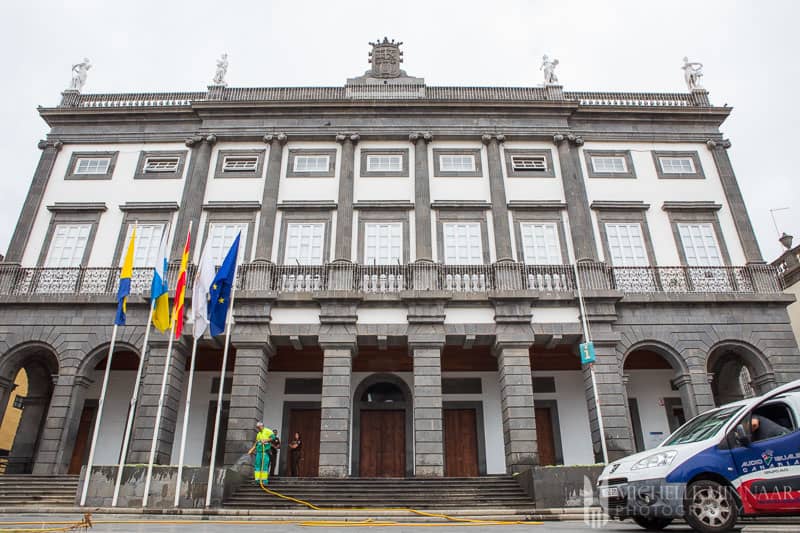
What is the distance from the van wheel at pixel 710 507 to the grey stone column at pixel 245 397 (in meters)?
11.4

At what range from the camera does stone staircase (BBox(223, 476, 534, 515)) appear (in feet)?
38.9

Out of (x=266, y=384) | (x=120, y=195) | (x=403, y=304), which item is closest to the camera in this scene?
(x=403, y=304)

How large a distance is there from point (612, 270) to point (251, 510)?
1297cm

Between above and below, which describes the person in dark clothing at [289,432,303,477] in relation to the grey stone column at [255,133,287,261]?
below

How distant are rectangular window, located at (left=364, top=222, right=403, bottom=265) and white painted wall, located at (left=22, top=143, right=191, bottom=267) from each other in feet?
23.5

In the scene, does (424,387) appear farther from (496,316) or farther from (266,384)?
(266,384)

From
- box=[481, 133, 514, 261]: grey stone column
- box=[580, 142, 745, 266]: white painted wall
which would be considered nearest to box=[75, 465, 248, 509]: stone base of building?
box=[481, 133, 514, 261]: grey stone column

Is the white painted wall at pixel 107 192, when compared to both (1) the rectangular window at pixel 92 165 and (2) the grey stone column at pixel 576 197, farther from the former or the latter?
(2) the grey stone column at pixel 576 197

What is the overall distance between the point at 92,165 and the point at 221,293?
10.3 m

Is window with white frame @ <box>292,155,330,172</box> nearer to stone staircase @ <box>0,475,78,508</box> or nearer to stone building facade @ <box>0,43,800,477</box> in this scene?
stone building facade @ <box>0,43,800,477</box>

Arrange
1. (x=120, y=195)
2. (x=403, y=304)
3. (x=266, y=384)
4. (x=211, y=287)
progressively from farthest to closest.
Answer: (x=120, y=195) → (x=266, y=384) → (x=403, y=304) → (x=211, y=287)

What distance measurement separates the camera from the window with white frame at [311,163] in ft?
62.4

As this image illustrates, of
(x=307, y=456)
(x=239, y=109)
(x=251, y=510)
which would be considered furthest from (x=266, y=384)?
(x=239, y=109)

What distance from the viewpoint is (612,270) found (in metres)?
17.0
